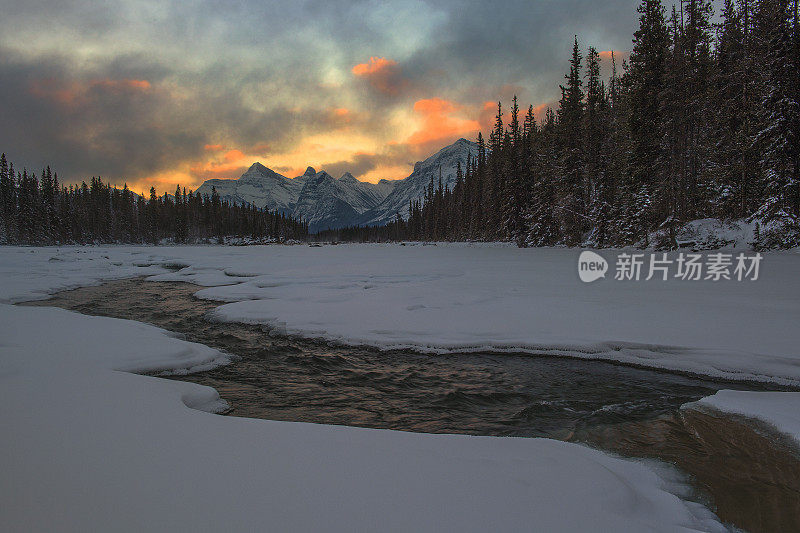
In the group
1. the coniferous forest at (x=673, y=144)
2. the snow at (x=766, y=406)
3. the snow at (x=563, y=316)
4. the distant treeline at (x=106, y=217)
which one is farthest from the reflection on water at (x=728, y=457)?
the distant treeline at (x=106, y=217)

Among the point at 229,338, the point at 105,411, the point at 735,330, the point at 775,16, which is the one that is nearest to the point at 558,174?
the point at 775,16

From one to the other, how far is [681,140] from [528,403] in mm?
29565

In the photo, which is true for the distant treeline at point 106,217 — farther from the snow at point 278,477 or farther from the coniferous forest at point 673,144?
the snow at point 278,477

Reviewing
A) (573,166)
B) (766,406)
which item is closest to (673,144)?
(573,166)

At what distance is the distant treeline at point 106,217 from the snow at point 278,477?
330 feet

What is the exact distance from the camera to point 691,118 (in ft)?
86.6

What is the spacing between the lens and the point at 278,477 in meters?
2.20

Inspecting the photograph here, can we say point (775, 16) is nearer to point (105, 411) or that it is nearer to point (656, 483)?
point (656, 483)

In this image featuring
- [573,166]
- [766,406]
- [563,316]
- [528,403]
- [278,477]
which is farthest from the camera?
[573,166]

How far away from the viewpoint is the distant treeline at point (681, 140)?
19.8 m

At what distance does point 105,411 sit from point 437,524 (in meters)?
2.93

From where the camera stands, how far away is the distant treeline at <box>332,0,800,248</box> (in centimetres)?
1977

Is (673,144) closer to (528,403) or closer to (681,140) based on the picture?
(681,140)

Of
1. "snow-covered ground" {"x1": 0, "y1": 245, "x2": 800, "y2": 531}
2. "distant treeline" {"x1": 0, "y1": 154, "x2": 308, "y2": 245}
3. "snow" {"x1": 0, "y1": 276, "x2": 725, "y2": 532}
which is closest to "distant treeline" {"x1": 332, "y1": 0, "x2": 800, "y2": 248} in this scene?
"snow-covered ground" {"x1": 0, "y1": 245, "x2": 800, "y2": 531}
